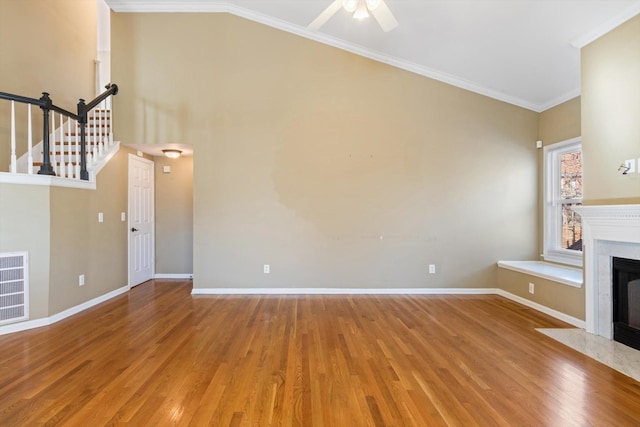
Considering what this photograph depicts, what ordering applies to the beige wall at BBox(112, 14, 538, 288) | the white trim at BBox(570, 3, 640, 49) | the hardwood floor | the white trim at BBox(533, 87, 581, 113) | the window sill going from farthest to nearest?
the beige wall at BBox(112, 14, 538, 288), the white trim at BBox(533, 87, 581, 113), the window sill, the white trim at BBox(570, 3, 640, 49), the hardwood floor

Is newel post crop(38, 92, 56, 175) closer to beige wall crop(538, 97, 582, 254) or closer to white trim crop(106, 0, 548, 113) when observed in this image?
white trim crop(106, 0, 548, 113)

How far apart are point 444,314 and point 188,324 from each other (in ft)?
9.78

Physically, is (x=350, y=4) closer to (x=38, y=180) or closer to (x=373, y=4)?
(x=373, y=4)

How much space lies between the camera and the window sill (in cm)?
342

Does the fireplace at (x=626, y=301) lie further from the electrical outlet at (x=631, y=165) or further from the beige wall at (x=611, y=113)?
the electrical outlet at (x=631, y=165)

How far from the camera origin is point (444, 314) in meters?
3.67

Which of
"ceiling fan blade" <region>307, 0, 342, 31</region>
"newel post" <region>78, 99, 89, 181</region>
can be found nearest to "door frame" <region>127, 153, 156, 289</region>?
"newel post" <region>78, 99, 89, 181</region>

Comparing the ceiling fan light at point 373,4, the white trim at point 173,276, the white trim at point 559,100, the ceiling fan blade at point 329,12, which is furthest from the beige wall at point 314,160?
the ceiling fan light at point 373,4

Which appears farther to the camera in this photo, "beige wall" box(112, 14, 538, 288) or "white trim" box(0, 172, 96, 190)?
"beige wall" box(112, 14, 538, 288)

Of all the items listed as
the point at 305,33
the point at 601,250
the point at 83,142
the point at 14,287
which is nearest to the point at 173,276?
the point at 14,287

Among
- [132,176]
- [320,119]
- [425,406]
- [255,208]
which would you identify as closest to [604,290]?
[425,406]

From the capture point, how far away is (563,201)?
435 cm

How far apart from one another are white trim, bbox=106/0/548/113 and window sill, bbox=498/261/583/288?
2.35 meters

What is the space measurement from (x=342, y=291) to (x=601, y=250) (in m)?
3.01
